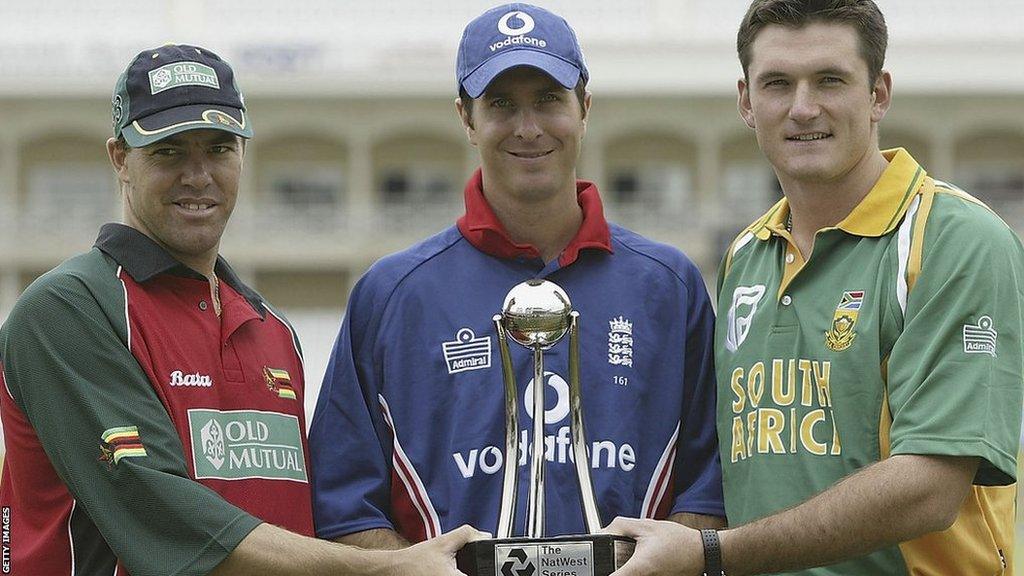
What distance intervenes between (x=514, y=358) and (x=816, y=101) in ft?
2.60

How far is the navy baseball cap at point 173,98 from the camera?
3254 millimetres

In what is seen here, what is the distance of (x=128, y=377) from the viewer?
3.09 metres

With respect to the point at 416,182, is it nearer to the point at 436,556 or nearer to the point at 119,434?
the point at 119,434

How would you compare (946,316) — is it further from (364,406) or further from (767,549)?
(364,406)

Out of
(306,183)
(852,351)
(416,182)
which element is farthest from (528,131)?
(306,183)

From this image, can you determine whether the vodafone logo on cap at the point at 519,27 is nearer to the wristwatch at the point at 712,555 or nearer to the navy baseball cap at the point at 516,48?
the navy baseball cap at the point at 516,48

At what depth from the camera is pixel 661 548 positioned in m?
2.91

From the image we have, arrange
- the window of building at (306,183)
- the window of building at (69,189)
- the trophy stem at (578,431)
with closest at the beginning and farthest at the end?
the trophy stem at (578,431), the window of building at (69,189), the window of building at (306,183)

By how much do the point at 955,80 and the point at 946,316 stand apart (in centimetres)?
3344

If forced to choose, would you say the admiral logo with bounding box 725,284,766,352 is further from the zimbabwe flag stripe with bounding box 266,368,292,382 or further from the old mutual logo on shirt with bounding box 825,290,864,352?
the zimbabwe flag stripe with bounding box 266,368,292,382

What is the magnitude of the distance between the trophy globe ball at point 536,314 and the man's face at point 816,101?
0.59 metres

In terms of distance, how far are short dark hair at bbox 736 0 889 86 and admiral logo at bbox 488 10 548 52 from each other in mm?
463

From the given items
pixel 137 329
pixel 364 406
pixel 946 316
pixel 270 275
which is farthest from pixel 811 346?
pixel 270 275

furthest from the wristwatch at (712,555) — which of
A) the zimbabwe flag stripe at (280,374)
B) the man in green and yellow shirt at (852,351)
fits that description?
the zimbabwe flag stripe at (280,374)
